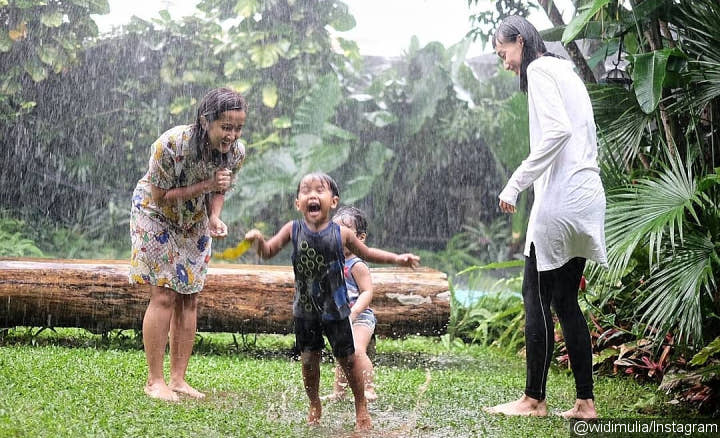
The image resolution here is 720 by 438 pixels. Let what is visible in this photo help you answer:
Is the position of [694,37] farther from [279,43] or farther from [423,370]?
[279,43]

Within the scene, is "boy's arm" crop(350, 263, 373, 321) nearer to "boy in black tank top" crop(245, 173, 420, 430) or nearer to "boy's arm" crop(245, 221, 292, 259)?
"boy in black tank top" crop(245, 173, 420, 430)

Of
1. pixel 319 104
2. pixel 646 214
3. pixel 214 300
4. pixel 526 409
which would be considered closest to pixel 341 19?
pixel 319 104

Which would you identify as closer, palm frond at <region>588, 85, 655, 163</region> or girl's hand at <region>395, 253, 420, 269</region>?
girl's hand at <region>395, 253, 420, 269</region>

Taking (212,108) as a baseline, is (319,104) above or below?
above

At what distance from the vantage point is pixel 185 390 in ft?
14.1

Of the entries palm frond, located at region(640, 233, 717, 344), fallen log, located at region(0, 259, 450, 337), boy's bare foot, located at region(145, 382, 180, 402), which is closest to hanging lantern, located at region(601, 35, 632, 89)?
palm frond, located at region(640, 233, 717, 344)

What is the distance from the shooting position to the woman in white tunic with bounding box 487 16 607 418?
3689 millimetres

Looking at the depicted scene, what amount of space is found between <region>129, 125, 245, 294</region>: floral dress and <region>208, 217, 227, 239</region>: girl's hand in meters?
0.05

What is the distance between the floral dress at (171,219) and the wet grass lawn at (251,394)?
640 millimetres

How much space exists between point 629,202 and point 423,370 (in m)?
2.01

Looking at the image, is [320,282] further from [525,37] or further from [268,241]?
[525,37]

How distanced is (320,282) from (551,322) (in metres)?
1.18

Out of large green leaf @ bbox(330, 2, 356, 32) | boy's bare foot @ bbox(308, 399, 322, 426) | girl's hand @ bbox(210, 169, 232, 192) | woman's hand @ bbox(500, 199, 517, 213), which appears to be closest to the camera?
boy's bare foot @ bbox(308, 399, 322, 426)

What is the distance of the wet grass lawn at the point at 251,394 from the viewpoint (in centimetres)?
342
